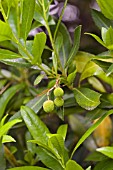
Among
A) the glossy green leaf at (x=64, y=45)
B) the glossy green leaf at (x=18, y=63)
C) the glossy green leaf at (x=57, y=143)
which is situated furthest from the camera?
the glossy green leaf at (x=64, y=45)

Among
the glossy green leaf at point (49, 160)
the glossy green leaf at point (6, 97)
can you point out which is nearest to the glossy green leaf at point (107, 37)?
the glossy green leaf at point (49, 160)

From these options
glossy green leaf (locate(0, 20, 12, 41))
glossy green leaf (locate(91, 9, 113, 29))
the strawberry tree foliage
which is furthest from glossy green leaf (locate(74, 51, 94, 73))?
glossy green leaf (locate(0, 20, 12, 41))

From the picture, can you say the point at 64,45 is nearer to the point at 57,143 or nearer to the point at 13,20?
the point at 13,20

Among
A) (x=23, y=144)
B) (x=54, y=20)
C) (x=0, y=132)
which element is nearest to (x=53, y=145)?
(x=0, y=132)

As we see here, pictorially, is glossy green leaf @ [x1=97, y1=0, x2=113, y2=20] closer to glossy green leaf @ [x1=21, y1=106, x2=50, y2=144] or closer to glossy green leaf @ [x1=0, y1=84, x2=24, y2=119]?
glossy green leaf @ [x1=21, y1=106, x2=50, y2=144]

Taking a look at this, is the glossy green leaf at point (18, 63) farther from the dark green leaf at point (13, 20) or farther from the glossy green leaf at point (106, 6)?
the glossy green leaf at point (106, 6)

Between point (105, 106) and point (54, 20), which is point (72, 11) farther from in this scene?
point (105, 106)

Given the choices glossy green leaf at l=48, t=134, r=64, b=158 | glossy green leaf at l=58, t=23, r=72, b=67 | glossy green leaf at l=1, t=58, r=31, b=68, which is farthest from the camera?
glossy green leaf at l=58, t=23, r=72, b=67
